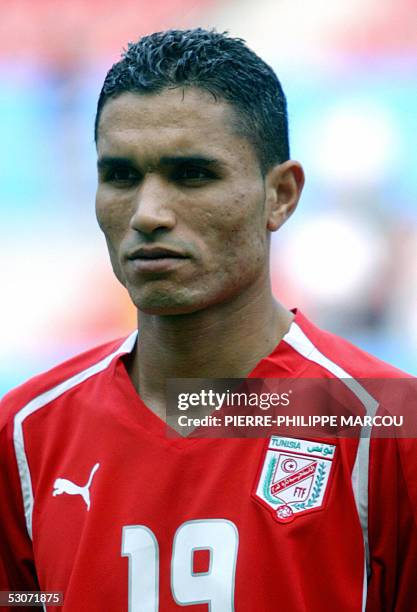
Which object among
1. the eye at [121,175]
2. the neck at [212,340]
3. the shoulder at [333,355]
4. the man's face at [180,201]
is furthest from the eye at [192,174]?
the shoulder at [333,355]

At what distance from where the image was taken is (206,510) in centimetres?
230

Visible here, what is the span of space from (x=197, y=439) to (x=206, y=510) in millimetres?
192

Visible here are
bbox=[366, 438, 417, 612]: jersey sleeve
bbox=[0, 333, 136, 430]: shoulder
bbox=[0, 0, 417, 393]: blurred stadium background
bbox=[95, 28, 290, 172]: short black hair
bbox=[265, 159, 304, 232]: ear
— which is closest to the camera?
bbox=[366, 438, 417, 612]: jersey sleeve

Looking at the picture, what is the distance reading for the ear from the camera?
8.30ft

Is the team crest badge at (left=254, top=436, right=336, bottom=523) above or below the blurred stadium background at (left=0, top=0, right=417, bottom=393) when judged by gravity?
below

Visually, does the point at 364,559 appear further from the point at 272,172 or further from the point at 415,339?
the point at 415,339

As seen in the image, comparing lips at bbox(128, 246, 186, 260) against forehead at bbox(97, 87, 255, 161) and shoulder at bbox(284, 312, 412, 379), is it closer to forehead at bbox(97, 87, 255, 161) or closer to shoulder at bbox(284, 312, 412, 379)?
forehead at bbox(97, 87, 255, 161)

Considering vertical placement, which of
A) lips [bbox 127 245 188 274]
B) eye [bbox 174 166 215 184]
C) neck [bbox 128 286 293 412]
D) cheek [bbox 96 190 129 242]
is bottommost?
neck [bbox 128 286 293 412]

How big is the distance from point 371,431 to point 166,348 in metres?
0.59

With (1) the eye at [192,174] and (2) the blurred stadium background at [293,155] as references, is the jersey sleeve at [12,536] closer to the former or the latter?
(1) the eye at [192,174]

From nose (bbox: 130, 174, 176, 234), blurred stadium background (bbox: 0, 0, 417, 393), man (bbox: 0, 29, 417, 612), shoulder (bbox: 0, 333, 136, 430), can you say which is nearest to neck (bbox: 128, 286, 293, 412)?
man (bbox: 0, 29, 417, 612)

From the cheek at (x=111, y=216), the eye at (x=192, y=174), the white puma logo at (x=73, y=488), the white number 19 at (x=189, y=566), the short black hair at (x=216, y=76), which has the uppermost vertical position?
the short black hair at (x=216, y=76)

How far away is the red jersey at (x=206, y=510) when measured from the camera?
220 centimetres

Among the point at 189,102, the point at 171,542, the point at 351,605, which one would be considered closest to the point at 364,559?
the point at 351,605
